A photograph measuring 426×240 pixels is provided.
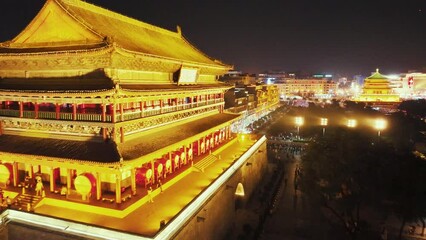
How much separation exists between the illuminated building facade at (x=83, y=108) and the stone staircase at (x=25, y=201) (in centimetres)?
110

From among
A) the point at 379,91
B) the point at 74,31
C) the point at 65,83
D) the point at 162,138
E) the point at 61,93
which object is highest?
the point at 74,31

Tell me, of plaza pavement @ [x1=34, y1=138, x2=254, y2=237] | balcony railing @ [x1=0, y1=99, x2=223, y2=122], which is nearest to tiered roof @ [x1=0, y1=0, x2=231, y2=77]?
balcony railing @ [x1=0, y1=99, x2=223, y2=122]

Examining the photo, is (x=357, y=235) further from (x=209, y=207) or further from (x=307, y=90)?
(x=307, y=90)

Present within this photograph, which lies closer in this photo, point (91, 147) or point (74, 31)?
point (91, 147)

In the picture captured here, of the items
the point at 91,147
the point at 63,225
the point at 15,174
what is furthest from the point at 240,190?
the point at 15,174

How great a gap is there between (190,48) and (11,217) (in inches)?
851

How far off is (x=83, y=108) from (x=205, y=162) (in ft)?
34.7

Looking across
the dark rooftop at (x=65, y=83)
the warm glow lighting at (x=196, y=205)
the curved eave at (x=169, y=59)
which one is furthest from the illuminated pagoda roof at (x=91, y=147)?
the curved eave at (x=169, y=59)

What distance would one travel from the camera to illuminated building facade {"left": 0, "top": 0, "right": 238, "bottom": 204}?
16.4 m

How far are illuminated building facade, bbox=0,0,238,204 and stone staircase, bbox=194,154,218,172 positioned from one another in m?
2.20

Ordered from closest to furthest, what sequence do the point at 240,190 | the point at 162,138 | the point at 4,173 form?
1. the point at 4,173
2. the point at 162,138
3. the point at 240,190

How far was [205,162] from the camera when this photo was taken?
25.3 meters

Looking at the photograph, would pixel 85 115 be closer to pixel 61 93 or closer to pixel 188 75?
pixel 61 93

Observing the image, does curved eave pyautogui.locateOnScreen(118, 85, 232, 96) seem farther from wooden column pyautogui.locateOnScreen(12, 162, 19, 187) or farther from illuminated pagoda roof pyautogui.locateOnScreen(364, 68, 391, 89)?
illuminated pagoda roof pyautogui.locateOnScreen(364, 68, 391, 89)
